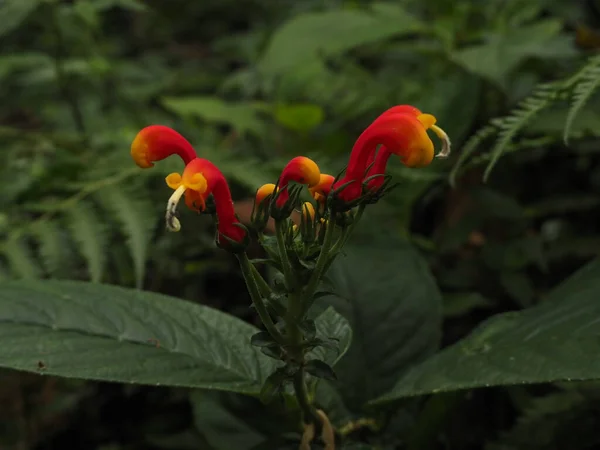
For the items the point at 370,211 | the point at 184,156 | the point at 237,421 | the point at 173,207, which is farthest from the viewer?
the point at 370,211

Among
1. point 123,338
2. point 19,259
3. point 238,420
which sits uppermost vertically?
point 123,338

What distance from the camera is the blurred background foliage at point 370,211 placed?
3.41 ft

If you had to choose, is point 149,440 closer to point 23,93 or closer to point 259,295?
point 259,295

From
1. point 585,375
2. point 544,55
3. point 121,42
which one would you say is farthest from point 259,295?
point 121,42

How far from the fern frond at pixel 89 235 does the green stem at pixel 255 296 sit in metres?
0.48

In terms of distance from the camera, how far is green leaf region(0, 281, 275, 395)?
0.70 metres

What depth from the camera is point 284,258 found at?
2.07 ft

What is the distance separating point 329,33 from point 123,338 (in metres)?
0.84

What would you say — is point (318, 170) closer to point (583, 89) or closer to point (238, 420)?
point (583, 89)

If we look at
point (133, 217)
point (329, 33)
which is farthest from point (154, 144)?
point (329, 33)

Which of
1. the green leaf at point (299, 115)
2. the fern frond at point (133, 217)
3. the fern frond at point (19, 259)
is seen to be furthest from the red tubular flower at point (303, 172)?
the green leaf at point (299, 115)

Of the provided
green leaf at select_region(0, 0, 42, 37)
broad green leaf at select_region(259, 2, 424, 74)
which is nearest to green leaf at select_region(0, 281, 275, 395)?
broad green leaf at select_region(259, 2, 424, 74)

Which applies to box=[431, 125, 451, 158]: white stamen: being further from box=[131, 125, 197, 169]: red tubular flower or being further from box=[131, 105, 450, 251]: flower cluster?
box=[131, 125, 197, 169]: red tubular flower

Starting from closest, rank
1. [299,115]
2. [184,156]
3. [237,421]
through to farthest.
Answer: [184,156] → [237,421] → [299,115]
